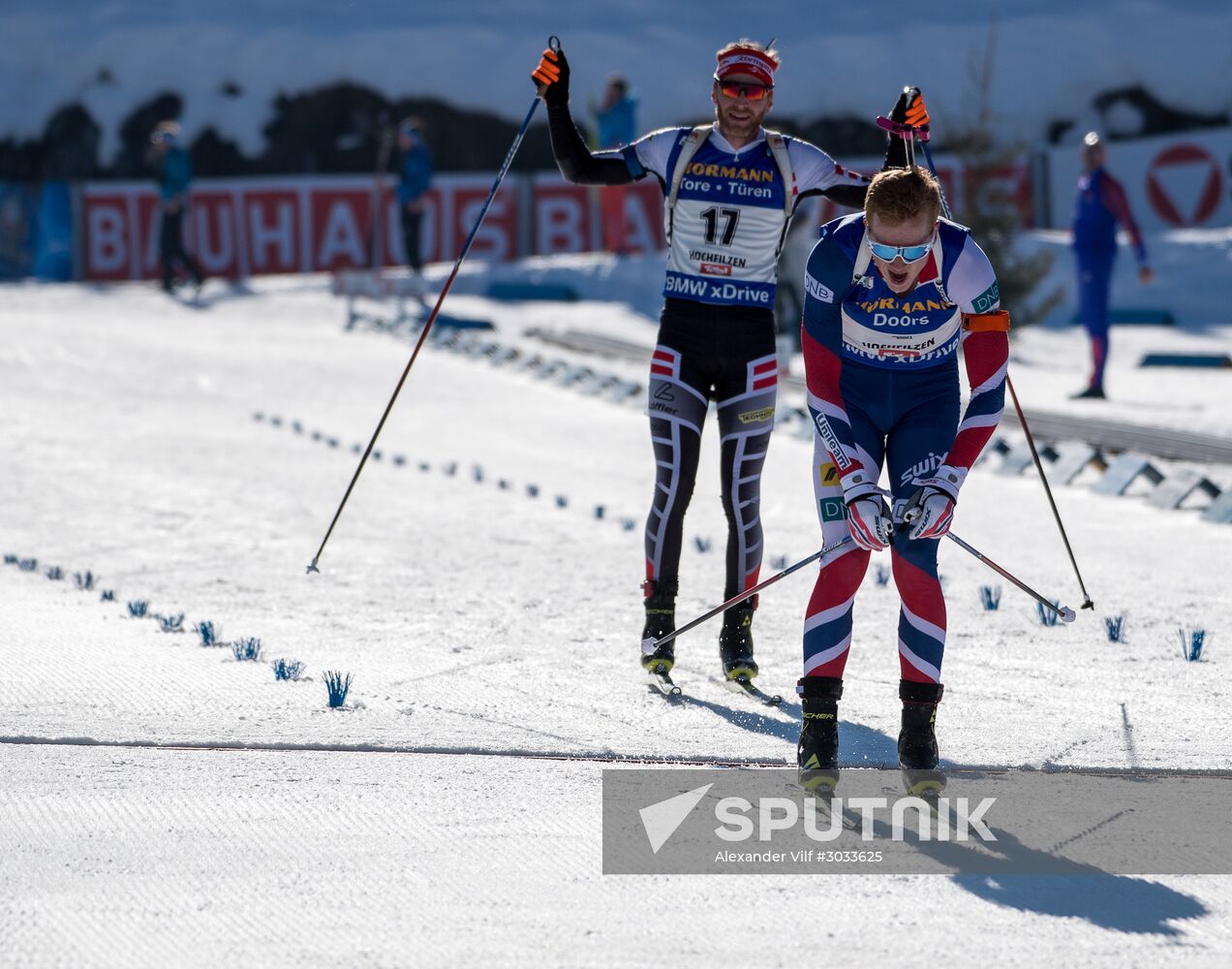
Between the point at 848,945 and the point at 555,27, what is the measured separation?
93.7 ft

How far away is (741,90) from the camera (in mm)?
5508

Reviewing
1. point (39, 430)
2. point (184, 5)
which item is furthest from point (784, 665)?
point (184, 5)

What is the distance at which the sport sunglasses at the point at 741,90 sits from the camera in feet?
18.1

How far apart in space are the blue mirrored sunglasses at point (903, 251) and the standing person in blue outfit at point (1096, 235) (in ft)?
30.8

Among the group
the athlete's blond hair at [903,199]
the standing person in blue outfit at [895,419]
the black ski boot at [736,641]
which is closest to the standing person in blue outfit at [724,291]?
the black ski boot at [736,641]

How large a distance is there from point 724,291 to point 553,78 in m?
0.96

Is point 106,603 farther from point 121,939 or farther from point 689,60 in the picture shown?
point 689,60

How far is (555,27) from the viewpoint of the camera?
99.1 ft

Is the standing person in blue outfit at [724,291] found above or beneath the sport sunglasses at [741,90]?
beneath

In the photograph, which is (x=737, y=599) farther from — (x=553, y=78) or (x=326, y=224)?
(x=326, y=224)

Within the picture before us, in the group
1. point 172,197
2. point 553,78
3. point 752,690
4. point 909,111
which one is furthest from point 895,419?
point 172,197

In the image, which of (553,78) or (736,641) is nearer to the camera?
(736,641)
